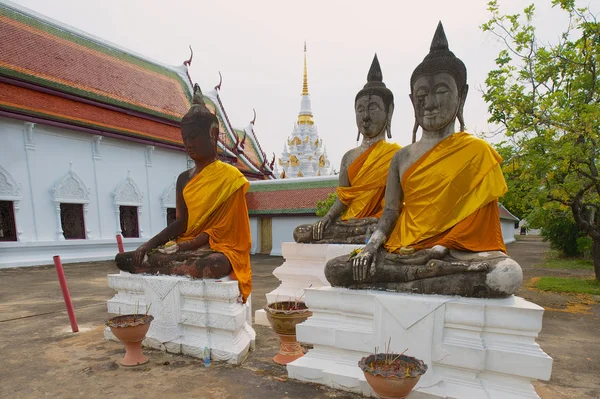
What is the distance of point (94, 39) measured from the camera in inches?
609

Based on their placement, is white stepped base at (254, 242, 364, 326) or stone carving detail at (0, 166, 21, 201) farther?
stone carving detail at (0, 166, 21, 201)

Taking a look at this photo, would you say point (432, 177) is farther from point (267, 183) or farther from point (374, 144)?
point (267, 183)

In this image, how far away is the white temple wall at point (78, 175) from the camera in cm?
1162

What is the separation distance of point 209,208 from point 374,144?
249 cm

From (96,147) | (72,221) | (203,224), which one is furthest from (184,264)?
(96,147)

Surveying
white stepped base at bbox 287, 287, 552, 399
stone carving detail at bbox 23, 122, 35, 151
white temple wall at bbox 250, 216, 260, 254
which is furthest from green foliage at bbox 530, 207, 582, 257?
stone carving detail at bbox 23, 122, 35, 151

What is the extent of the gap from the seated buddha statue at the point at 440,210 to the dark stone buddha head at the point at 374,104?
158 centimetres

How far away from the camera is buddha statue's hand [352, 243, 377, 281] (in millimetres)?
3215

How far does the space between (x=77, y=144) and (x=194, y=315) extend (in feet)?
39.0

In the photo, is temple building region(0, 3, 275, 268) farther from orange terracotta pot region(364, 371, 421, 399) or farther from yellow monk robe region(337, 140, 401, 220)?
orange terracotta pot region(364, 371, 421, 399)

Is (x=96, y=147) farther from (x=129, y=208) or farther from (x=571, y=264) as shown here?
(x=571, y=264)

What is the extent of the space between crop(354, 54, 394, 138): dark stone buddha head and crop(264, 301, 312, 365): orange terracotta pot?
276cm

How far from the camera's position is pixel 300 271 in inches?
198

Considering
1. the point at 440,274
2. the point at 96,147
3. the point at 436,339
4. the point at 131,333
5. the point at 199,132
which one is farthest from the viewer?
the point at 96,147
